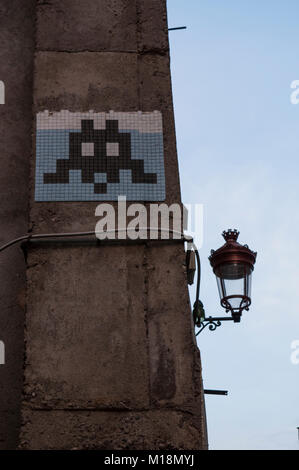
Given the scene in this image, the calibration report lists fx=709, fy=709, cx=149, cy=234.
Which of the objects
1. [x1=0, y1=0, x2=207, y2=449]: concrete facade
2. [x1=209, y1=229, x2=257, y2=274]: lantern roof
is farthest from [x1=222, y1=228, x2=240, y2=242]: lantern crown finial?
[x1=0, y1=0, x2=207, y2=449]: concrete facade

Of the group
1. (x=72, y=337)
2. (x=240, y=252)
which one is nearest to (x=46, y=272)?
(x=72, y=337)

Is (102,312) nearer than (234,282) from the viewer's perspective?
Yes

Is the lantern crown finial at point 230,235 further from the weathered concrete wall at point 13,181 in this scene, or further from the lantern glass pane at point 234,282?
the weathered concrete wall at point 13,181

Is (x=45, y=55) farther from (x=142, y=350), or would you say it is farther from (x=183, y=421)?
(x=183, y=421)

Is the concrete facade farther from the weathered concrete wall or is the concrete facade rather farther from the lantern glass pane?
the lantern glass pane

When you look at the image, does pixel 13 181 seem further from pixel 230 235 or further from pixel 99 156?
pixel 230 235

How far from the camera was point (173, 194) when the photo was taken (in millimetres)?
3256

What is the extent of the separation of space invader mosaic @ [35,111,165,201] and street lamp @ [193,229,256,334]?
298 cm

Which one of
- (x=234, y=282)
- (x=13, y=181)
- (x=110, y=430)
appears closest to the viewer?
(x=110, y=430)

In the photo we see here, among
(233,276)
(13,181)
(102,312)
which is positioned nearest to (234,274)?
(233,276)

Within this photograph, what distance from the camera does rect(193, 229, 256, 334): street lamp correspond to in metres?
6.18

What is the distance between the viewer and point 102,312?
2992 millimetres

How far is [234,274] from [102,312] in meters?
3.44

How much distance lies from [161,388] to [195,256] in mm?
670
